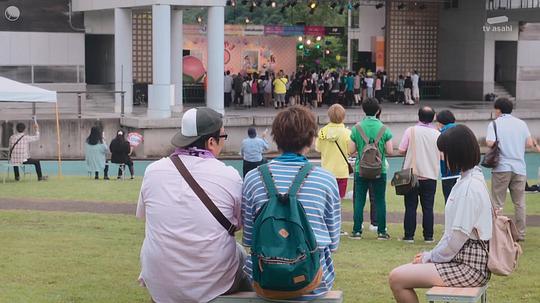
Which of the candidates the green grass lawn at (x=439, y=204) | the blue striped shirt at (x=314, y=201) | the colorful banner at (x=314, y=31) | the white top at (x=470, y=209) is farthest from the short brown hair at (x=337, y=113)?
the colorful banner at (x=314, y=31)

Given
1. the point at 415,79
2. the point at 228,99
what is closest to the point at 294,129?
the point at 228,99

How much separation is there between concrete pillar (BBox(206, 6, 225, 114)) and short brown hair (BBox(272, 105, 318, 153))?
29330 mm

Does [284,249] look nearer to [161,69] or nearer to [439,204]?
[439,204]

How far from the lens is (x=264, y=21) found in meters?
76.8

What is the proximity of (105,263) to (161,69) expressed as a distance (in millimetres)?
24452

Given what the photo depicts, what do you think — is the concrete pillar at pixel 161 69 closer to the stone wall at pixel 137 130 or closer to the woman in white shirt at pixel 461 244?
the stone wall at pixel 137 130

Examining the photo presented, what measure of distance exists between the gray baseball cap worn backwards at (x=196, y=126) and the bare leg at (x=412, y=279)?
4.93ft

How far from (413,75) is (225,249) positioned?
41967 mm

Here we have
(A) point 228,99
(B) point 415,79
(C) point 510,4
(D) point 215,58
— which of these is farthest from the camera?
(C) point 510,4

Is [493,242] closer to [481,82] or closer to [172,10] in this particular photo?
[172,10]

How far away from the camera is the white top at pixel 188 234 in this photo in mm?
6102

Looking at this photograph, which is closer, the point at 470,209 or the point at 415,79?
the point at 470,209

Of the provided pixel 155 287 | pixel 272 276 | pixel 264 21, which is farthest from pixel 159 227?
pixel 264 21

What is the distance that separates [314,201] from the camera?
6.00 metres
